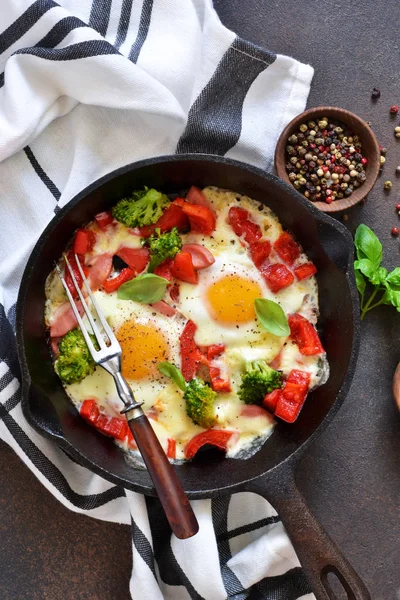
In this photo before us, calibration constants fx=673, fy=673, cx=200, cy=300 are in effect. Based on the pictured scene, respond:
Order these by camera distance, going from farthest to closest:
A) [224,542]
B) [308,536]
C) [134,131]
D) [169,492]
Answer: [224,542] → [134,131] → [308,536] → [169,492]

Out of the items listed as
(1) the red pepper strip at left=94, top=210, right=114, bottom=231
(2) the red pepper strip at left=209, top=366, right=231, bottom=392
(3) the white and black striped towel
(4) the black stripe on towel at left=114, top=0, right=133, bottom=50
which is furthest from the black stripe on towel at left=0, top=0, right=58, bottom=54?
(2) the red pepper strip at left=209, top=366, right=231, bottom=392

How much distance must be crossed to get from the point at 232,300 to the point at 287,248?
1.43 ft

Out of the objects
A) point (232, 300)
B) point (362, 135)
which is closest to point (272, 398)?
point (232, 300)

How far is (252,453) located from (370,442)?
0.79 m

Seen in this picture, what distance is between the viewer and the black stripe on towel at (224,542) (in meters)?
3.81

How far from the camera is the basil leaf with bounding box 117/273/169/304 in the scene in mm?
3395

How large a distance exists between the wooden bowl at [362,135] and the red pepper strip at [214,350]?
941 mm

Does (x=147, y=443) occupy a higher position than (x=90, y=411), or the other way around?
(x=147, y=443)

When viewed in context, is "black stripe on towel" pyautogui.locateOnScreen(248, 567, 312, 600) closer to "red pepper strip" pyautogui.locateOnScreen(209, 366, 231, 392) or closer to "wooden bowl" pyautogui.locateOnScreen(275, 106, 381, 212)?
"red pepper strip" pyautogui.locateOnScreen(209, 366, 231, 392)

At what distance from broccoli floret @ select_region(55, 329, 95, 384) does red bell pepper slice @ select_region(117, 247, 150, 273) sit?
46 centimetres

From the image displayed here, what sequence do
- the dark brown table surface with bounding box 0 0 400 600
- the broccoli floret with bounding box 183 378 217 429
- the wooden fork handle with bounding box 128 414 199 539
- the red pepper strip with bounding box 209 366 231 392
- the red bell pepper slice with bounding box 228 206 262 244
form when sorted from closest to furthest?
the wooden fork handle with bounding box 128 414 199 539
the broccoli floret with bounding box 183 378 217 429
the red pepper strip with bounding box 209 366 231 392
the red bell pepper slice with bounding box 228 206 262 244
the dark brown table surface with bounding box 0 0 400 600

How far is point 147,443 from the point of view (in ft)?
10.1

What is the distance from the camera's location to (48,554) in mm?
3953

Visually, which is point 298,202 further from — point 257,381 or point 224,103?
point 257,381
